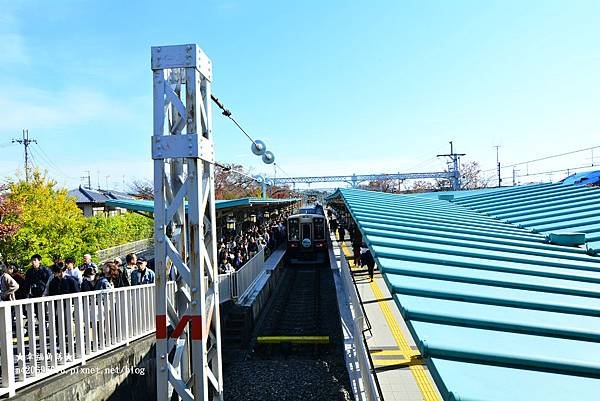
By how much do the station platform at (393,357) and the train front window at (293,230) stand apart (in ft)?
28.7

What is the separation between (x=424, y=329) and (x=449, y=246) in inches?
113

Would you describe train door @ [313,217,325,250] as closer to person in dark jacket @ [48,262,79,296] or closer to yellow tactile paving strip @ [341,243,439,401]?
yellow tactile paving strip @ [341,243,439,401]

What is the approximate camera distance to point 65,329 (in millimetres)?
5434

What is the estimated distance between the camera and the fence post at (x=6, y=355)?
4.16m

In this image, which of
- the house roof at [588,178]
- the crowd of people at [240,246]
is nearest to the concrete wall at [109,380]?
the crowd of people at [240,246]

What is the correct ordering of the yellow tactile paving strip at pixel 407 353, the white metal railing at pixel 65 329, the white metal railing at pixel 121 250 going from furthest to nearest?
the white metal railing at pixel 121 250, the yellow tactile paving strip at pixel 407 353, the white metal railing at pixel 65 329

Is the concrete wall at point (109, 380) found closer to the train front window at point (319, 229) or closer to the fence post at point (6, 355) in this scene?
the fence post at point (6, 355)

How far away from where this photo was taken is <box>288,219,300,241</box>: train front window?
68.9ft

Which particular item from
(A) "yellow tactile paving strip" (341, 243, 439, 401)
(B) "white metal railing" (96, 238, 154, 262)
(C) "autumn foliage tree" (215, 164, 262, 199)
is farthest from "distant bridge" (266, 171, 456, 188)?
(A) "yellow tactile paving strip" (341, 243, 439, 401)

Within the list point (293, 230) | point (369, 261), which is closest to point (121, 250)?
point (293, 230)

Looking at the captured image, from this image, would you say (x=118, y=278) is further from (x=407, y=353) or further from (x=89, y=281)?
(x=407, y=353)

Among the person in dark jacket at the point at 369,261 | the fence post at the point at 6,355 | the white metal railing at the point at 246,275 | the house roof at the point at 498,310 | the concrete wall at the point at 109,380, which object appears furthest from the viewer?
the person in dark jacket at the point at 369,261

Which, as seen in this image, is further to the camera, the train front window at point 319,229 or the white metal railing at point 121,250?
the train front window at point 319,229

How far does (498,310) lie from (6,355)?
419 cm
